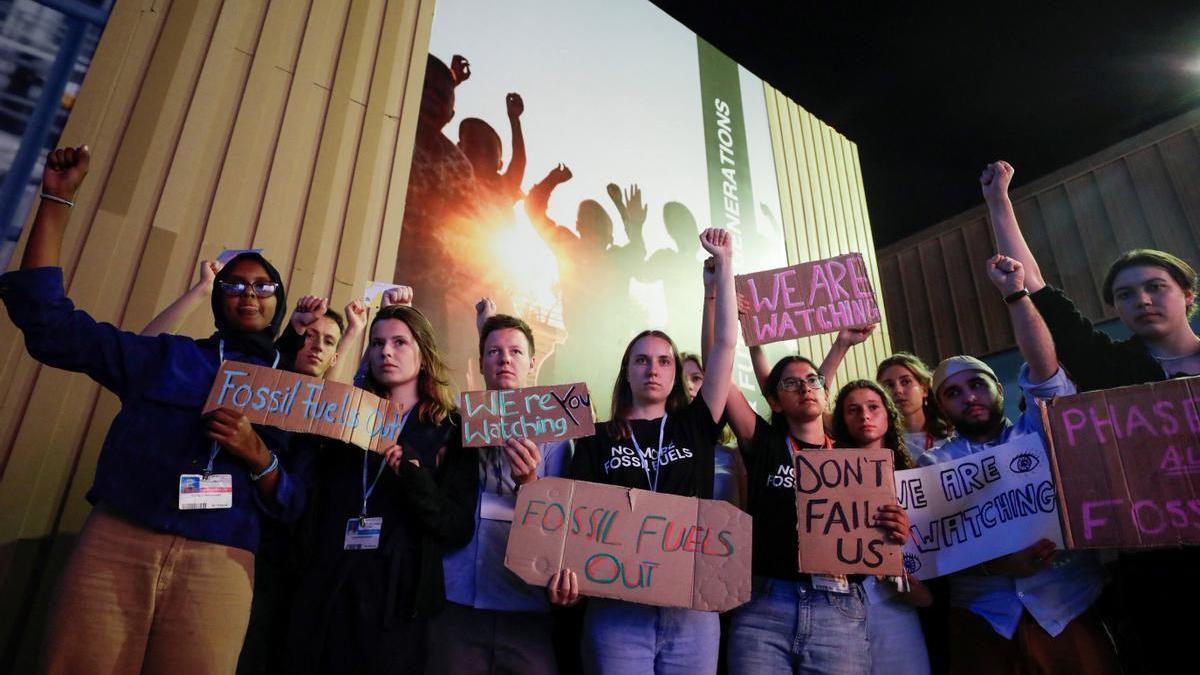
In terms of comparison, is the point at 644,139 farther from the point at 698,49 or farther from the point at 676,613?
the point at 676,613

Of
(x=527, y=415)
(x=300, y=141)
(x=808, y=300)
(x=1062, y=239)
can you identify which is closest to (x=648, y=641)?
(x=527, y=415)

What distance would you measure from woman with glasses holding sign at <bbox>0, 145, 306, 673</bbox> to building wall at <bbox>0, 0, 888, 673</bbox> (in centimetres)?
86

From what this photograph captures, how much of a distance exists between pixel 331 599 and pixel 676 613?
83cm

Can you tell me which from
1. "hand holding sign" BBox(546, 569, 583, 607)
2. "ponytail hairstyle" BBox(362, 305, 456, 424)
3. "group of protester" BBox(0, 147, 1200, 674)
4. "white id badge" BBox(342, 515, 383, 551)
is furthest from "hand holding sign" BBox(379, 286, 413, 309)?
"hand holding sign" BBox(546, 569, 583, 607)

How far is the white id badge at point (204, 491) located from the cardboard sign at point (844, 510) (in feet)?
4.51

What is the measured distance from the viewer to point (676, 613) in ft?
5.69

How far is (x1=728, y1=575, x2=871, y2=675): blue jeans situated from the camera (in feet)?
5.74

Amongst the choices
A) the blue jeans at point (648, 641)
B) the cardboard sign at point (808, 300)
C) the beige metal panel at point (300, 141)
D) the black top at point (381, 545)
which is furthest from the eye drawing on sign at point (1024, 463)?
the beige metal panel at point (300, 141)

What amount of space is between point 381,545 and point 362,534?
53mm

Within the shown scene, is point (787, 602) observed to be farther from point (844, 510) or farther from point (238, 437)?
point (238, 437)

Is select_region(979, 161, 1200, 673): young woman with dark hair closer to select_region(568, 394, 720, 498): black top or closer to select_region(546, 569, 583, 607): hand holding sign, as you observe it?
select_region(568, 394, 720, 498): black top

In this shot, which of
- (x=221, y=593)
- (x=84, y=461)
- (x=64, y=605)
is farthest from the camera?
(x=84, y=461)

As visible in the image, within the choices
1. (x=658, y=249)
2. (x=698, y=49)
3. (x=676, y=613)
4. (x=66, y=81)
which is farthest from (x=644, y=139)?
(x=676, y=613)

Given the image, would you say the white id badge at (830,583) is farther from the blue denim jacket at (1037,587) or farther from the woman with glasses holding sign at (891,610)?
the blue denim jacket at (1037,587)
